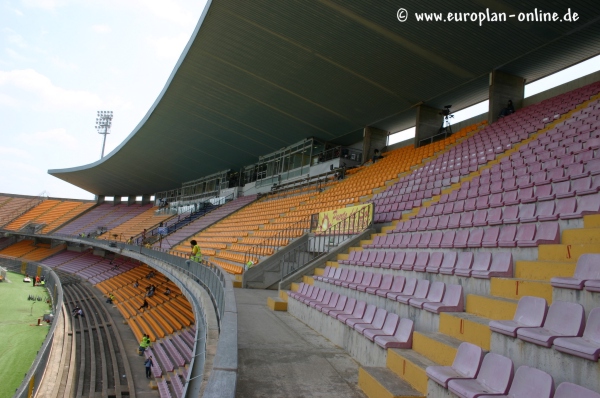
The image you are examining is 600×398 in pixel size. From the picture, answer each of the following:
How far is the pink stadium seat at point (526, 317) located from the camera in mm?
2877

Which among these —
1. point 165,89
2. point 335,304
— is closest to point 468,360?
point 335,304

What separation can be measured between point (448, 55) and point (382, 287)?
1098 centimetres

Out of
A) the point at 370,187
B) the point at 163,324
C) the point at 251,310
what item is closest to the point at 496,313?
the point at 251,310

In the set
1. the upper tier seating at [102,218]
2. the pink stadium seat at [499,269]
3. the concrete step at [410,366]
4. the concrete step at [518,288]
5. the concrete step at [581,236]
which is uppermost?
the upper tier seating at [102,218]

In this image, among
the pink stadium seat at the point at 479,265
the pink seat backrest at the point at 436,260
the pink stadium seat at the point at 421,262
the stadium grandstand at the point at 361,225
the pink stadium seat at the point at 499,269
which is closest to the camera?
the stadium grandstand at the point at 361,225

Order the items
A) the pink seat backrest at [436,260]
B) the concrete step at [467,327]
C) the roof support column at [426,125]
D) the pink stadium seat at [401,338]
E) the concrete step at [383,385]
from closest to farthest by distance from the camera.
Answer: the concrete step at [383,385] < the concrete step at [467,327] < the pink stadium seat at [401,338] < the pink seat backrest at [436,260] < the roof support column at [426,125]

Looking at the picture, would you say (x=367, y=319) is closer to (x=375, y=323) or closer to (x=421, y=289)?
(x=375, y=323)

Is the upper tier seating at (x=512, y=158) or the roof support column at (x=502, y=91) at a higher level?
the roof support column at (x=502, y=91)

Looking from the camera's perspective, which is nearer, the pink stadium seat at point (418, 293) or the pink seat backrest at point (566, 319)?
the pink seat backrest at point (566, 319)

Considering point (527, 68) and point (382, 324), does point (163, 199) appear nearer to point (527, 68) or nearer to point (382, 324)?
point (527, 68)

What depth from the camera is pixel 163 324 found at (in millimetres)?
16234

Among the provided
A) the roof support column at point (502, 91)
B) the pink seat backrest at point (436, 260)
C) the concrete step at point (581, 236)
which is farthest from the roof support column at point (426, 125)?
the concrete step at point (581, 236)

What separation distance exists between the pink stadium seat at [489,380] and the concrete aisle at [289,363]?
1160 mm

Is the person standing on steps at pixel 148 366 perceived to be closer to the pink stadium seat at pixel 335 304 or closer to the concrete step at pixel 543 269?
the pink stadium seat at pixel 335 304
